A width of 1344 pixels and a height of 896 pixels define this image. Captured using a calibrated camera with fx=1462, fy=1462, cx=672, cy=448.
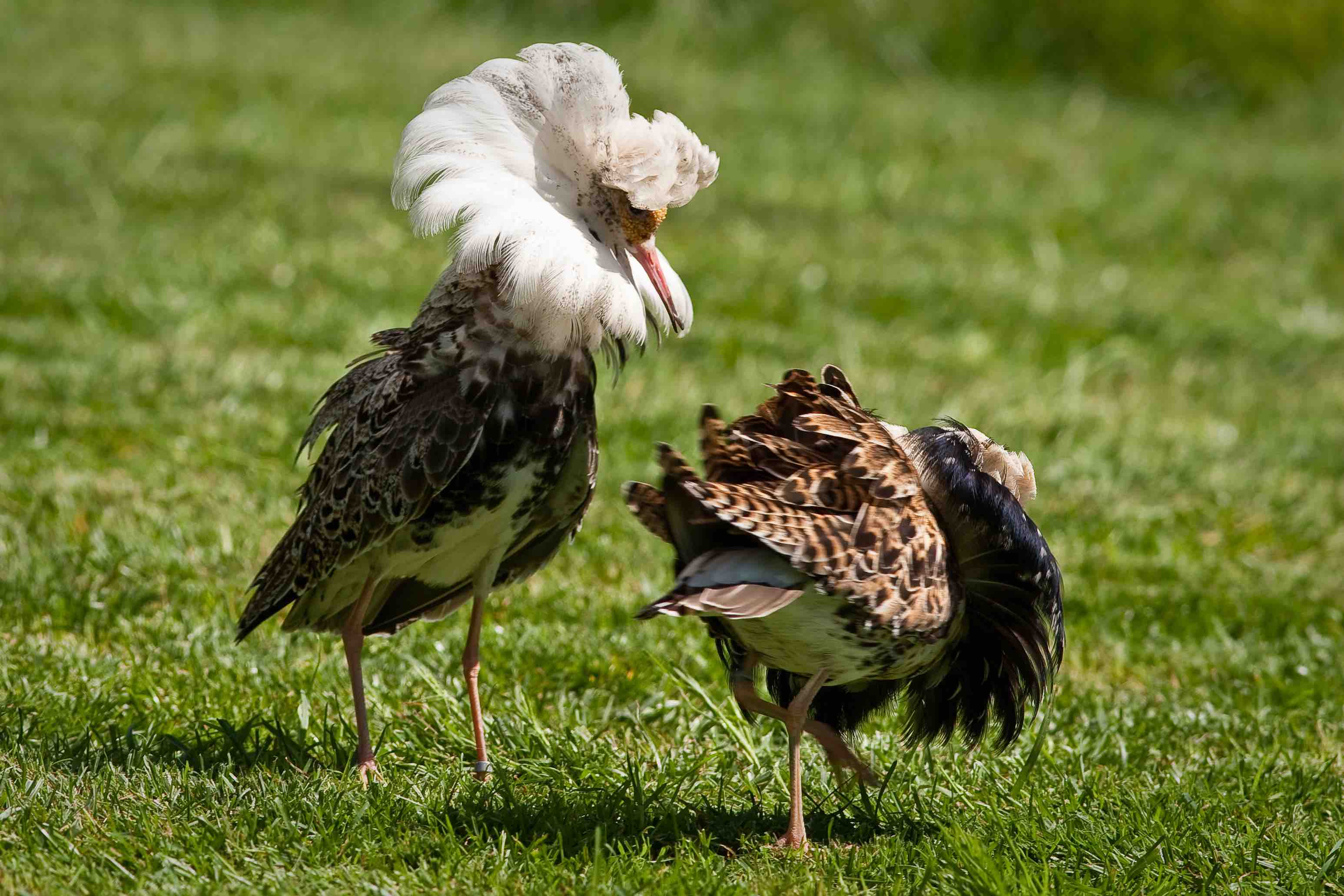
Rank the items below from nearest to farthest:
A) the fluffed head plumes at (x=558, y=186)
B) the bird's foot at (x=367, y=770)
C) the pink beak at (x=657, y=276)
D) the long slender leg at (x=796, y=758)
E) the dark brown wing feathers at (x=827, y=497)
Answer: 1. the dark brown wing feathers at (x=827, y=497)
2. the long slender leg at (x=796, y=758)
3. the fluffed head plumes at (x=558, y=186)
4. the bird's foot at (x=367, y=770)
5. the pink beak at (x=657, y=276)

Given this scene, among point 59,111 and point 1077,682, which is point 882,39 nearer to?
point 59,111

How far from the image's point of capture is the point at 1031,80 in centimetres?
1427

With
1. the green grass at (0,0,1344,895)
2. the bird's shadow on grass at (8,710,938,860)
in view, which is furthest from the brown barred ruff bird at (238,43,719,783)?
the green grass at (0,0,1344,895)

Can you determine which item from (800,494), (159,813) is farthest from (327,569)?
(800,494)

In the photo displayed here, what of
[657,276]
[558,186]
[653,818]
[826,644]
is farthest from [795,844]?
[558,186]

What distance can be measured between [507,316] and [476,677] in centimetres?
103

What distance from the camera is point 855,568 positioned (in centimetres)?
339

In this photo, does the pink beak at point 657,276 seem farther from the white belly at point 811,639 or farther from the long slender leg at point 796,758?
the long slender leg at point 796,758

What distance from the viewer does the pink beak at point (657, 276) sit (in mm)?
3828

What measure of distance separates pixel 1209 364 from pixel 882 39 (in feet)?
21.7

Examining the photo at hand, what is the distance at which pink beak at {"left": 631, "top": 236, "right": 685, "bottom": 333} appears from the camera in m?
3.83

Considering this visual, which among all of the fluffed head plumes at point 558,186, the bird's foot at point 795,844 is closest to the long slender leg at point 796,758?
the bird's foot at point 795,844

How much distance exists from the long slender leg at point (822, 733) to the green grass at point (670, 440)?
124mm

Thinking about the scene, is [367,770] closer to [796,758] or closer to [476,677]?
[476,677]
